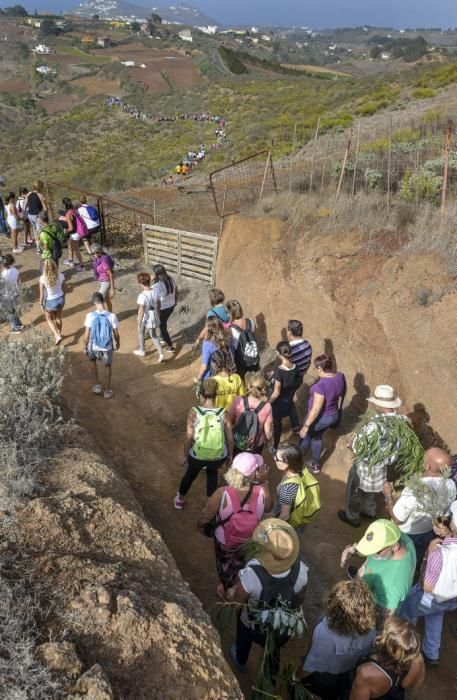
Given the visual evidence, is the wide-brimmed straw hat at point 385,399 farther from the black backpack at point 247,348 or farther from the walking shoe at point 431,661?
the walking shoe at point 431,661

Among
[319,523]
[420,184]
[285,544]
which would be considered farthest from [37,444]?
[420,184]

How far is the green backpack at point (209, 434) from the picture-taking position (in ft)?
17.1

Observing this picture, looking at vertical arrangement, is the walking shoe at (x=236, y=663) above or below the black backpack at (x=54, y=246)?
below

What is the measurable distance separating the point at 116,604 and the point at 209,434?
2.32 metres

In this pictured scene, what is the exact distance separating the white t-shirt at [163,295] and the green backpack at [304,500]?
4.93 metres

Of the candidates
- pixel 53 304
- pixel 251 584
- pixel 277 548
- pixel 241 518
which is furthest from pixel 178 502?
pixel 53 304

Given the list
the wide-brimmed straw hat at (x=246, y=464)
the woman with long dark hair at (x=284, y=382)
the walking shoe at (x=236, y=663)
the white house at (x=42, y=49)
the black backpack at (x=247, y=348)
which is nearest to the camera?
the walking shoe at (x=236, y=663)

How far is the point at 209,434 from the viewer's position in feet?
17.1

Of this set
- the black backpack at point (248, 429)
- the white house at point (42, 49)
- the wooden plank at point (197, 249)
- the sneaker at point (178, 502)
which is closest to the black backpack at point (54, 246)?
the wooden plank at point (197, 249)

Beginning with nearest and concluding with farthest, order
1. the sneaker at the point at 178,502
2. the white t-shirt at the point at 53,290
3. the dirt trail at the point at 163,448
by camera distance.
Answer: the dirt trail at the point at 163,448, the sneaker at the point at 178,502, the white t-shirt at the point at 53,290

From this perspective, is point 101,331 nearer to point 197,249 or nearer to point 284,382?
point 284,382

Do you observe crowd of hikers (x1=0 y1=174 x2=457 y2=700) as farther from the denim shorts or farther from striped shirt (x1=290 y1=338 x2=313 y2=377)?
the denim shorts

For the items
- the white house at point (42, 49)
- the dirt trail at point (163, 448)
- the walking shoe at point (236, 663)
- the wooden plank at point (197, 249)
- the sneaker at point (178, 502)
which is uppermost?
the white house at point (42, 49)

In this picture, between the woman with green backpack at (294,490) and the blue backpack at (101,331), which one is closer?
the woman with green backpack at (294,490)
